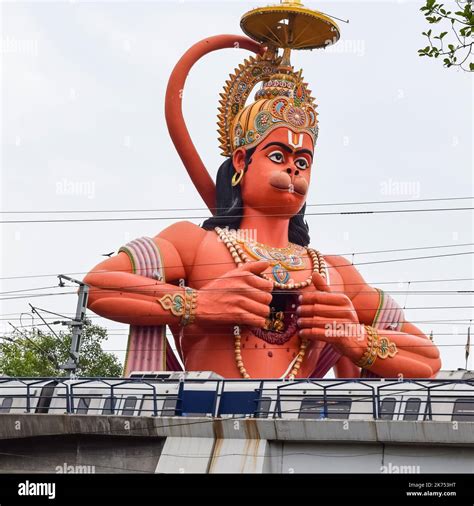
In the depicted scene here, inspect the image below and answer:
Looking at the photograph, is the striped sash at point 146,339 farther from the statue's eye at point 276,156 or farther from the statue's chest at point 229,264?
the statue's eye at point 276,156

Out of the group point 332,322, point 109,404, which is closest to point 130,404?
point 109,404

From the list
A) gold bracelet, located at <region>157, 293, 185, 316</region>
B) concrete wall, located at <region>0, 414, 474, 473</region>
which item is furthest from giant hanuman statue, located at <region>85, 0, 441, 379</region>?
concrete wall, located at <region>0, 414, 474, 473</region>

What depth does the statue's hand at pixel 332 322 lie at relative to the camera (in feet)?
103

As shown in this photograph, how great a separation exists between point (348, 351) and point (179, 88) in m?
8.05

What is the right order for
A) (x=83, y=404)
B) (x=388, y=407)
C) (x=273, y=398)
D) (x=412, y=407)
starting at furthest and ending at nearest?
(x=83, y=404) → (x=273, y=398) → (x=388, y=407) → (x=412, y=407)

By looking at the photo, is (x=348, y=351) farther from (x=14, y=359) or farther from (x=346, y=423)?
(x=14, y=359)

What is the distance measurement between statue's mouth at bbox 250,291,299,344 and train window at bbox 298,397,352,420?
5124 millimetres

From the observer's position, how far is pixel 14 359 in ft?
186

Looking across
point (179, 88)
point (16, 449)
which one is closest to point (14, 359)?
point (179, 88)

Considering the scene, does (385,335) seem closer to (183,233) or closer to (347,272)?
(347,272)

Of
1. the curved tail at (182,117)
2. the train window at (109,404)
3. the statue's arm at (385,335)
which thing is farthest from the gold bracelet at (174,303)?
the curved tail at (182,117)

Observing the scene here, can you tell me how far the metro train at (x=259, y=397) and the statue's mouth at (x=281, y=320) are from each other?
2.68 m

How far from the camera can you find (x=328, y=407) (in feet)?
89.1

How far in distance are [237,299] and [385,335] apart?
151 inches
